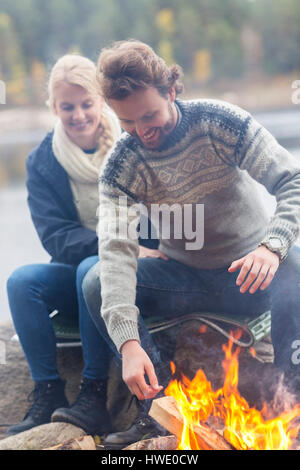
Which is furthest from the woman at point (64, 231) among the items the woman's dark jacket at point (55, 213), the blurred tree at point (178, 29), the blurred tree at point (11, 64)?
the blurred tree at point (11, 64)

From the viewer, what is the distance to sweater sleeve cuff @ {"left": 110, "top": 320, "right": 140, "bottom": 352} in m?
1.03

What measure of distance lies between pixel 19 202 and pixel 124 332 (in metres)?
4.45

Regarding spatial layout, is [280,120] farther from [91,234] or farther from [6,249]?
[6,249]

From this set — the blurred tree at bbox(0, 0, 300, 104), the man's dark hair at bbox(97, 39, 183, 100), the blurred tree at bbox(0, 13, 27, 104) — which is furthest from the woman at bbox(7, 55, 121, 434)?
the blurred tree at bbox(0, 13, 27, 104)

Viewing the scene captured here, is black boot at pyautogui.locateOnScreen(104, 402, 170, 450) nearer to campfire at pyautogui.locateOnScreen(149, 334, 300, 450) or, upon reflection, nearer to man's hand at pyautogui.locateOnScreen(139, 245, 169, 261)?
campfire at pyautogui.locateOnScreen(149, 334, 300, 450)

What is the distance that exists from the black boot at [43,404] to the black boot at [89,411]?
0.26 ft

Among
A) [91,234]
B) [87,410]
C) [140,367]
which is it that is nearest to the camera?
[140,367]

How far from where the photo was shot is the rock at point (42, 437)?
1161mm

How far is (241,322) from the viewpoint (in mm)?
1252

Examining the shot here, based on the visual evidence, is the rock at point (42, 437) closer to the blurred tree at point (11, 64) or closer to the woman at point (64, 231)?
the woman at point (64, 231)

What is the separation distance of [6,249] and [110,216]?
8.45 feet

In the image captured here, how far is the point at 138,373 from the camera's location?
0.97 m

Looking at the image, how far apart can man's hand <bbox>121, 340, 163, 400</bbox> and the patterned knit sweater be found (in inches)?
1.7

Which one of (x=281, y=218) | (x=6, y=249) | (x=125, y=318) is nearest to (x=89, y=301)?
(x=125, y=318)
